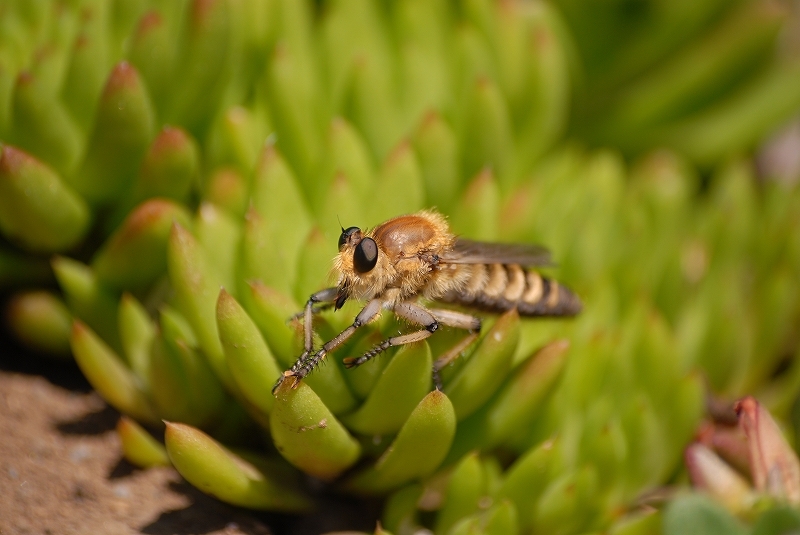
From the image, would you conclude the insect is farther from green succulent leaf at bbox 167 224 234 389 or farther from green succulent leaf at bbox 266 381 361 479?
green succulent leaf at bbox 167 224 234 389

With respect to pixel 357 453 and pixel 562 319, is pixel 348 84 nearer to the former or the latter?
pixel 562 319

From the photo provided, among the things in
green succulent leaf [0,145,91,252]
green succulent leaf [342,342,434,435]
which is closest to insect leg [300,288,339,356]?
green succulent leaf [342,342,434,435]

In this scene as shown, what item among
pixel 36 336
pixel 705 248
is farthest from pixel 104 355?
pixel 705 248

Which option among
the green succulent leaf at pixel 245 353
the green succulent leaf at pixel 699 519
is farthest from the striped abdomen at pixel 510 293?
the green succulent leaf at pixel 699 519

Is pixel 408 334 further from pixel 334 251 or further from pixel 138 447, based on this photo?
pixel 138 447

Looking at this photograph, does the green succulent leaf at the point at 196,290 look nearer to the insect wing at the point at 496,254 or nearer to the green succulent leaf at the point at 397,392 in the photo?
the green succulent leaf at the point at 397,392

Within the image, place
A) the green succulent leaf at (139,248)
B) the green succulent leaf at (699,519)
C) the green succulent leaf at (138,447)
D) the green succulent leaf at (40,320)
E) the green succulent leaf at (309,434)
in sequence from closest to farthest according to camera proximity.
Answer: the green succulent leaf at (699,519), the green succulent leaf at (309,434), the green succulent leaf at (138,447), the green succulent leaf at (139,248), the green succulent leaf at (40,320)
